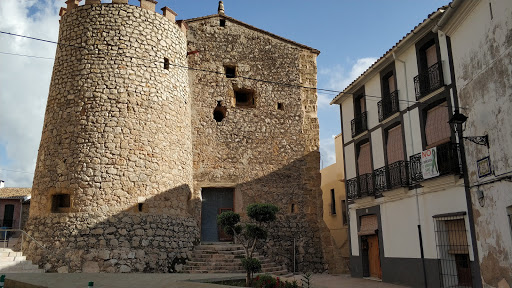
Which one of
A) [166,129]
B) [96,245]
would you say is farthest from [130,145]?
[96,245]

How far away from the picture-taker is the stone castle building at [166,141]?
1331 centimetres

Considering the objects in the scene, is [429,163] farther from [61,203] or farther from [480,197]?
[61,203]

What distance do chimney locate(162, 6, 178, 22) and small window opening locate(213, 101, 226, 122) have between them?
3.90 m

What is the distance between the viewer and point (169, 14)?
16156mm

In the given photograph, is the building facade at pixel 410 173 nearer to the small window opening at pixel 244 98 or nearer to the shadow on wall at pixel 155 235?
the shadow on wall at pixel 155 235

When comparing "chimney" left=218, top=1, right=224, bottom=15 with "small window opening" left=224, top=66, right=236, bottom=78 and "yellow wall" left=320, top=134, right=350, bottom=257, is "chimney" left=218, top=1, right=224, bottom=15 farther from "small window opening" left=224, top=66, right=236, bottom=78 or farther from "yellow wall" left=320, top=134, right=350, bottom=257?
"yellow wall" left=320, top=134, right=350, bottom=257

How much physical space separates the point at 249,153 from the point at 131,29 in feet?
22.3

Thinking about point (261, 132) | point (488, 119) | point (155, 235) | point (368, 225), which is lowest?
point (155, 235)

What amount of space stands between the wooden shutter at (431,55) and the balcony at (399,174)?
2.43 metres

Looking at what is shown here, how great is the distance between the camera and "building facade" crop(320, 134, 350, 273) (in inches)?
849

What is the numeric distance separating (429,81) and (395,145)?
2.26 meters

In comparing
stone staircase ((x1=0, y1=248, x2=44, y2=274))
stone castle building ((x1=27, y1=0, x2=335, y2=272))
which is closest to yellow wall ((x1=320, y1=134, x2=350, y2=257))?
stone castle building ((x1=27, y1=0, x2=335, y2=272))

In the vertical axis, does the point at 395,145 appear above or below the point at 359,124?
below

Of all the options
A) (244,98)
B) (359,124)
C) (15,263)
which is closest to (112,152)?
(15,263)
